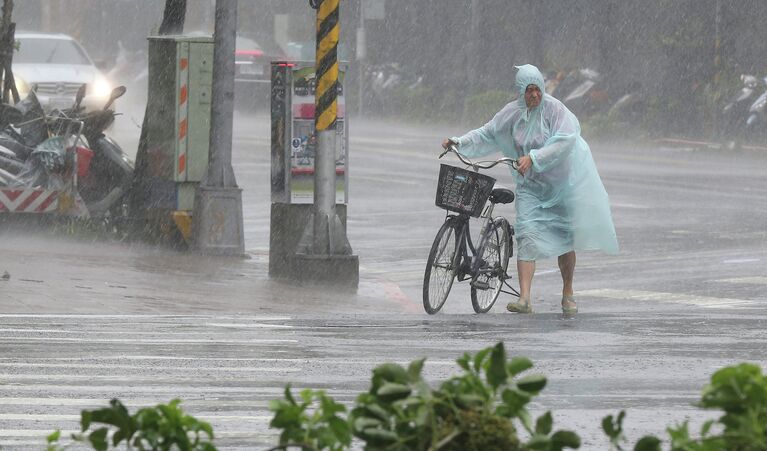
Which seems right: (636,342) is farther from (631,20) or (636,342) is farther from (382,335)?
(631,20)

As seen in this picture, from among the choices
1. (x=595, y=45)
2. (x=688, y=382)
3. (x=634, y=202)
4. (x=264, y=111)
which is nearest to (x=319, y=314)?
(x=688, y=382)

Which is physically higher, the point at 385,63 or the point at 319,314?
the point at 385,63

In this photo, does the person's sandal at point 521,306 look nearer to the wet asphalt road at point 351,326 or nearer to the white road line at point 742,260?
the wet asphalt road at point 351,326

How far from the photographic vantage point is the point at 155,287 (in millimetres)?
12688

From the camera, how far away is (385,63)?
154 ft

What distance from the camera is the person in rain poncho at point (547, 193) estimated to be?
451 inches

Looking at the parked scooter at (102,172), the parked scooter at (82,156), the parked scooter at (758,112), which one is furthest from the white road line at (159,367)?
the parked scooter at (758,112)

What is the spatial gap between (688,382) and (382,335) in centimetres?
235

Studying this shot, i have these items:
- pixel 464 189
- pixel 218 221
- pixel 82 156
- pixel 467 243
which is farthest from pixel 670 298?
pixel 82 156

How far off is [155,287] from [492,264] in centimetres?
262

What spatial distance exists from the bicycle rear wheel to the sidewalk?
64 cm

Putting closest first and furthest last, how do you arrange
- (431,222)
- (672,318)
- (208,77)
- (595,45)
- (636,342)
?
(636,342) → (672,318) → (208,77) → (431,222) → (595,45)

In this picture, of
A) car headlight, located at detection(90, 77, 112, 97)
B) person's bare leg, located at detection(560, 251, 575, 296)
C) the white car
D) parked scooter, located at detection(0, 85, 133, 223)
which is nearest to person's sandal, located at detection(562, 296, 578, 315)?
person's bare leg, located at detection(560, 251, 575, 296)

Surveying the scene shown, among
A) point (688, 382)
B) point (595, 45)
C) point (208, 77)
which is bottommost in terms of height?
point (688, 382)
